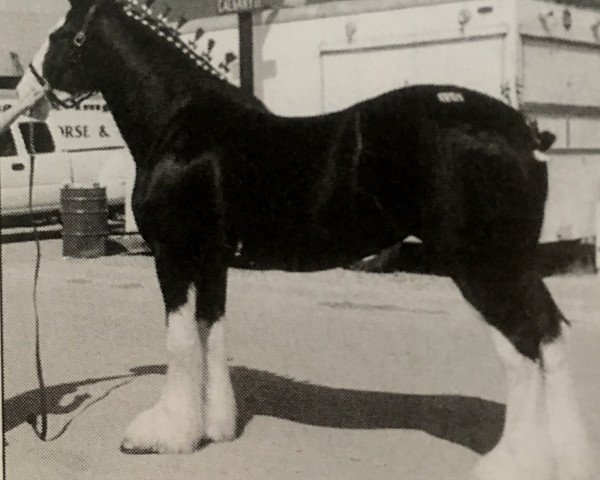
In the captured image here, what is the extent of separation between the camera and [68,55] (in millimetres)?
2438

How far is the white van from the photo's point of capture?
2887mm

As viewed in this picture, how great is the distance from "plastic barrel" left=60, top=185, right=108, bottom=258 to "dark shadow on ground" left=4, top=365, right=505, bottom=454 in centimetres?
125

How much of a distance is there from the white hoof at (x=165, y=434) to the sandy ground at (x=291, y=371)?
0.03m

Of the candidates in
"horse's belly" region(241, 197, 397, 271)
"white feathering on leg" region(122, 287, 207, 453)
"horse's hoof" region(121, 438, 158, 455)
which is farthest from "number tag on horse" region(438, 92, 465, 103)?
"horse's hoof" region(121, 438, 158, 455)

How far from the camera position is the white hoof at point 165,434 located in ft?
7.88

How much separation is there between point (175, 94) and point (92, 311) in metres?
1.39

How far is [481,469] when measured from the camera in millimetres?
2119

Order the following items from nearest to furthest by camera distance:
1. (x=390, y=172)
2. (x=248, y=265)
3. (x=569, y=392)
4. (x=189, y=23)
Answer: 1. (x=569, y=392)
2. (x=390, y=172)
3. (x=248, y=265)
4. (x=189, y=23)

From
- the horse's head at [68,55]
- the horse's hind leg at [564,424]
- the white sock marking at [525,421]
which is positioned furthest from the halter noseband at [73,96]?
the horse's hind leg at [564,424]

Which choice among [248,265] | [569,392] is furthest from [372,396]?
[569,392]

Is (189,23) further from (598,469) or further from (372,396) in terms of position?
(598,469)

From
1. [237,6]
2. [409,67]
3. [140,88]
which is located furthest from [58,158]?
[409,67]

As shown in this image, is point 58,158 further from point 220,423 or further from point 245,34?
point 220,423

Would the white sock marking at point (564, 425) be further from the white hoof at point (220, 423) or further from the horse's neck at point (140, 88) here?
the horse's neck at point (140, 88)
